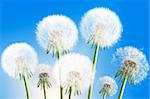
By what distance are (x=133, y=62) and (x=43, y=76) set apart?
15 centimetres

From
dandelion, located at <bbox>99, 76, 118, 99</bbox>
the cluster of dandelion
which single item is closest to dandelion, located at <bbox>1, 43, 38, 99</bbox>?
the cluster of dandelion

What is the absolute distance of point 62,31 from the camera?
1.88ft


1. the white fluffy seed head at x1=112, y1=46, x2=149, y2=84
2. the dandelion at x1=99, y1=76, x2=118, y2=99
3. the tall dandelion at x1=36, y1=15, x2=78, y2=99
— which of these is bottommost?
the dandelion at x1=99, y1=76, x2=118, y2=99

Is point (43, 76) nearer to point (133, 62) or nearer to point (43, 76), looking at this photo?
point (43, 76)

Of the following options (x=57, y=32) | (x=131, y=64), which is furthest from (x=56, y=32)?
(x=131, y=64)

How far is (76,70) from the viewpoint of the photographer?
21.0 inches

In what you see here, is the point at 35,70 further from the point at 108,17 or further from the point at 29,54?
the point at 108,17

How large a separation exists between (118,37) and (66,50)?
0.31 feet

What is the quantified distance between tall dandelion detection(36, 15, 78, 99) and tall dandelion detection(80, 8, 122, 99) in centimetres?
2

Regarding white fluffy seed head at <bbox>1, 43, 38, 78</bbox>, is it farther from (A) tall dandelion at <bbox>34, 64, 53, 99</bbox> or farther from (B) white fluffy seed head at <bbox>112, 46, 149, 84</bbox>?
(B) white fluffy seed head at <bbox>112, 46, 149, 84</bbox>

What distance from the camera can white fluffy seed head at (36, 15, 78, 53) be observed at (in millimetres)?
551

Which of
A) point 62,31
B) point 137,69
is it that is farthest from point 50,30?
point 137,69

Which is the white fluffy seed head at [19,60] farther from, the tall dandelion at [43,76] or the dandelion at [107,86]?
the dandelion at [107,86]

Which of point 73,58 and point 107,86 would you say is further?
point 107,86
